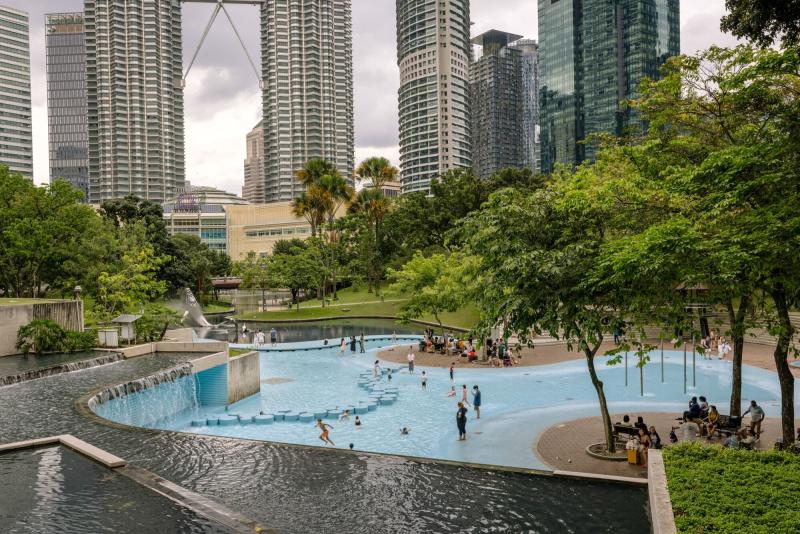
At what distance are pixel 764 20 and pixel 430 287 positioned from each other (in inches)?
1153

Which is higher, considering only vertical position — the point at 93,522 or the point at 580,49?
the point at 580,49

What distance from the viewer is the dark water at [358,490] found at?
10680 mm

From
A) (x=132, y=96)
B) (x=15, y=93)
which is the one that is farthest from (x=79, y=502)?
(x=15, y=93)

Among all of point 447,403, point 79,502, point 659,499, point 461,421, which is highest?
point 659,499

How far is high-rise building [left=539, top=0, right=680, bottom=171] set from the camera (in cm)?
13512

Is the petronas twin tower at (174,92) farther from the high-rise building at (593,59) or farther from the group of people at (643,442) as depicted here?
the group of people at (643,442)

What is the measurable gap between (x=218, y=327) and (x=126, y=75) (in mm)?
103912

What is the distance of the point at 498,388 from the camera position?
96.0 feet

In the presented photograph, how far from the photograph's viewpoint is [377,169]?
216 feet

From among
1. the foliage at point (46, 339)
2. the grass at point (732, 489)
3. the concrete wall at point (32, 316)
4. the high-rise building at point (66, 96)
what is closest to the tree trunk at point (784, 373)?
the grass at point (732, 489)

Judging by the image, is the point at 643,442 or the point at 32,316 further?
the point at 32,316

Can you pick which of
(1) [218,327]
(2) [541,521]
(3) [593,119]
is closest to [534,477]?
(2) [541,521]

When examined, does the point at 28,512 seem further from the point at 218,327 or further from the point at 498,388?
the point at 218,327

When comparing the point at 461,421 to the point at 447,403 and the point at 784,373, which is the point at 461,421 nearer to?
the point at 447,403
